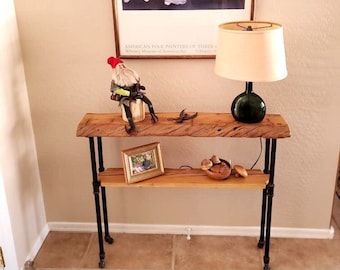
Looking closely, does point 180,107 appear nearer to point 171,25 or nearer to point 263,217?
point 171,25

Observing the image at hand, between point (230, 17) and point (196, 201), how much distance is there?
1036 mm

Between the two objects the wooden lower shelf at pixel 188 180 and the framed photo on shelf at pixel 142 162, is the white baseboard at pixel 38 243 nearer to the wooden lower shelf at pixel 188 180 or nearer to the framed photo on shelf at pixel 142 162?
the wooden lower shelf at pixel 188 180

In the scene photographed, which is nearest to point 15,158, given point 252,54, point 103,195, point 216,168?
point 103,195

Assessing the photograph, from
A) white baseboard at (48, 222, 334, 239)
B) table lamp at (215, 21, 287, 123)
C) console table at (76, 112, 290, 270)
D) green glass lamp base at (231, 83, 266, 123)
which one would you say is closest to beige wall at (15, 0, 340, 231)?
white baseboard at (48, 222, 334, 239)

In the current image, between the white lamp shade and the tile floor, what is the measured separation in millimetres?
1053

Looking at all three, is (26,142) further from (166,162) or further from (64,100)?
(166,162)

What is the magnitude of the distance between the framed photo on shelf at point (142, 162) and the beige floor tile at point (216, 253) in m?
0.52

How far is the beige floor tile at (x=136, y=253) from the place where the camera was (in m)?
2.29

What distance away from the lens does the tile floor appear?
2283mm

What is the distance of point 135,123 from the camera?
2012 millimetres

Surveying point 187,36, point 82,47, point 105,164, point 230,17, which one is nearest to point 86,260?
point 105,164

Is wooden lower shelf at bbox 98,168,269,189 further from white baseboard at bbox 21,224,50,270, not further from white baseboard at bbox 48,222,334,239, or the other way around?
white baseboard at bbox 21,224,50,270

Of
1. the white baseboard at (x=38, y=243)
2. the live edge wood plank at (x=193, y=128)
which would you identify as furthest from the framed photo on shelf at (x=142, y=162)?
the white baseboard at (x=38, y=243)

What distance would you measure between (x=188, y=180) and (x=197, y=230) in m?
0.52
